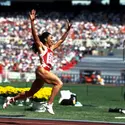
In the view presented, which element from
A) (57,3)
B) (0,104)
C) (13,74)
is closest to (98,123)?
(0,104)

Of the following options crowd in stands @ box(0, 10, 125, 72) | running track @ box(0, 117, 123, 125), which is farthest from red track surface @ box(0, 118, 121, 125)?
crowd in stands @ box(0, 10, 125, 72)

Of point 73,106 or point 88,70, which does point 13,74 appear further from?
point 73,106

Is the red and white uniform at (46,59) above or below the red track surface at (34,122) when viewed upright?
above

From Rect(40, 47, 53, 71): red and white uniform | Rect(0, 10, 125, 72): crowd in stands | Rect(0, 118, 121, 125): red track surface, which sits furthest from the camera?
Rect(0, 10, 125, 72): crowd in stands

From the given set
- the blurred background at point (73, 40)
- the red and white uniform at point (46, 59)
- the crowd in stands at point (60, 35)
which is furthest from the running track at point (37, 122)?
the crowd in stands at point (60, 35)

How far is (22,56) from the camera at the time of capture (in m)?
40.4

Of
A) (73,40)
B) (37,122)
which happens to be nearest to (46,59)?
(37,122)

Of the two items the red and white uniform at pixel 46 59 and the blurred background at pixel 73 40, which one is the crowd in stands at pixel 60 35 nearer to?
the blurred background at pixel 73 40

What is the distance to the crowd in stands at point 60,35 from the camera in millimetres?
39594

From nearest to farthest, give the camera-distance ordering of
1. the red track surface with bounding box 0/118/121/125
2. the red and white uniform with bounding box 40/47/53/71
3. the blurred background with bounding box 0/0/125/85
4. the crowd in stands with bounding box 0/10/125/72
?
the red track surface with bounding box 0/118/121/125 < the red and white uniform with bounding box 40/47/53/71 < the blurred background with bounding box 0/0/125/85 < the crowd in stands with bounding box 0/10/125/72

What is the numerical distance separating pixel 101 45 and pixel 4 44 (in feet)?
24.2

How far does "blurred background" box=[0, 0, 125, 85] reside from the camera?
34.9m

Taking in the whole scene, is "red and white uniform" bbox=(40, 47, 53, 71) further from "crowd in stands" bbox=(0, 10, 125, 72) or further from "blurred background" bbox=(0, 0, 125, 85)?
"crowd in stands" bbox=(0, 10, 125, 72)

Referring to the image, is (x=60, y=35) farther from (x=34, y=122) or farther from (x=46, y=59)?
(x=34, y=122)
